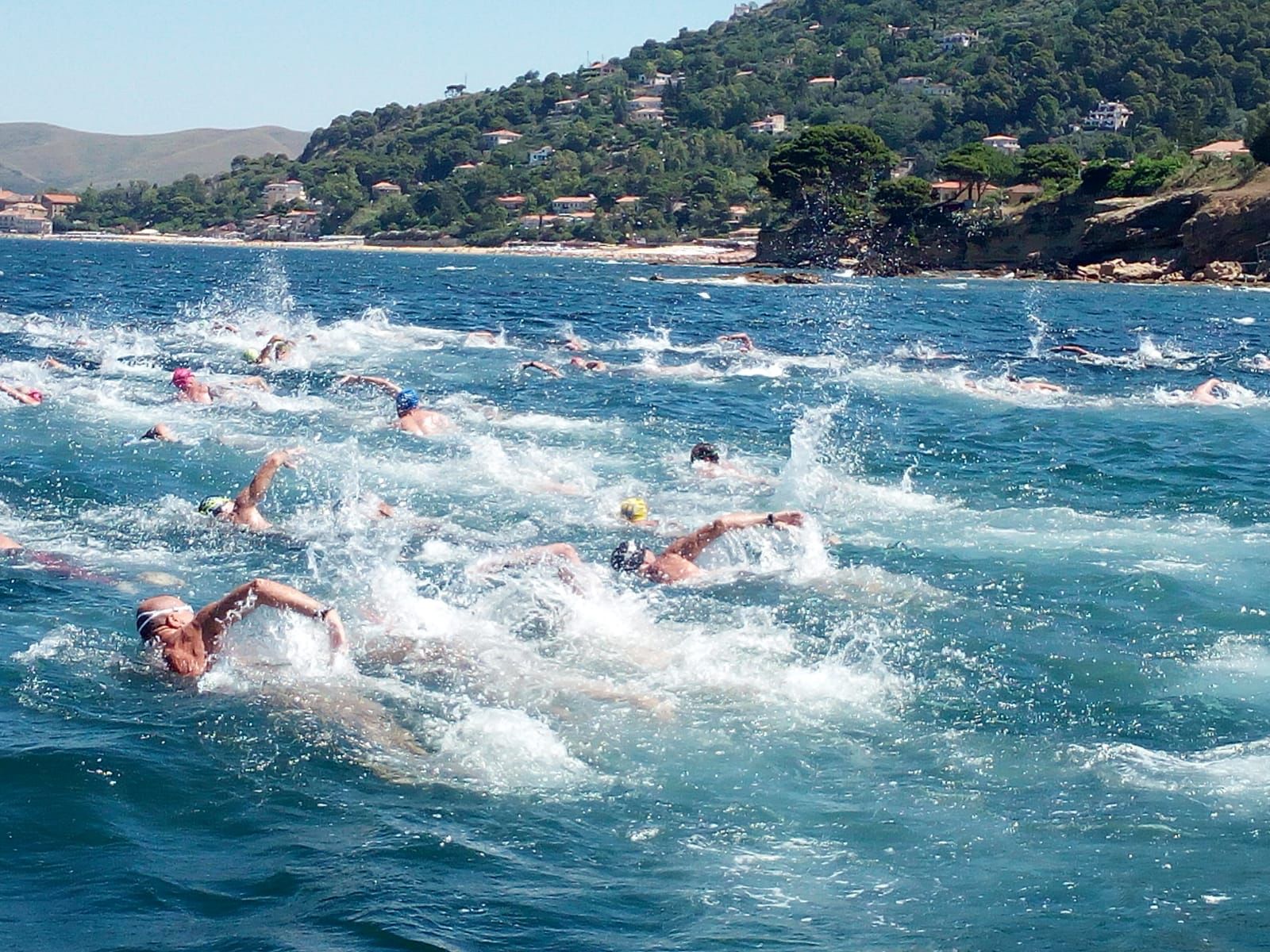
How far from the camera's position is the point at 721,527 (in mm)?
11391

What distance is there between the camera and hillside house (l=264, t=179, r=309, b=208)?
18000 centimetres

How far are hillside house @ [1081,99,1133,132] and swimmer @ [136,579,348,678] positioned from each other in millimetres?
146764

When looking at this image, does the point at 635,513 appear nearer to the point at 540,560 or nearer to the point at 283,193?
the point at 540,560

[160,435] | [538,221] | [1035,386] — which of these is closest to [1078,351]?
[1035,386]

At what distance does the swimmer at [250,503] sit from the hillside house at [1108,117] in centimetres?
14321

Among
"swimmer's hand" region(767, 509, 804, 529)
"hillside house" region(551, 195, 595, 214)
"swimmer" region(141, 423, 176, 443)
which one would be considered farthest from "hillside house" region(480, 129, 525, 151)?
"swimmer's hand" region(767, 509, 804, 529)

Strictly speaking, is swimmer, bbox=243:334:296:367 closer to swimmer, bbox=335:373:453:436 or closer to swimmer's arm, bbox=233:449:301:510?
swimmer, bbox=335:373:453:436

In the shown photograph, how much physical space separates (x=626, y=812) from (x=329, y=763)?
1.73 m

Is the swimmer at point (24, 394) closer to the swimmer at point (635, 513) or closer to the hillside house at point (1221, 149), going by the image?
the swimmer at point (635, 513)

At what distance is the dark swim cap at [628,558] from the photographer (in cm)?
1158

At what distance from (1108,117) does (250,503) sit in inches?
5858

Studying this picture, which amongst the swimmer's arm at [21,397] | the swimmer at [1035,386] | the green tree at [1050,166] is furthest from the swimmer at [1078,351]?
the green tree at [1050,166]

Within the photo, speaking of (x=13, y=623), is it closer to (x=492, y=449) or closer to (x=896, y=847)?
(x=896, y=847)

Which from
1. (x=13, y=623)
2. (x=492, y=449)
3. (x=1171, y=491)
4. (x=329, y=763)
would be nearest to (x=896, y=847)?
(x=329, y=763)
